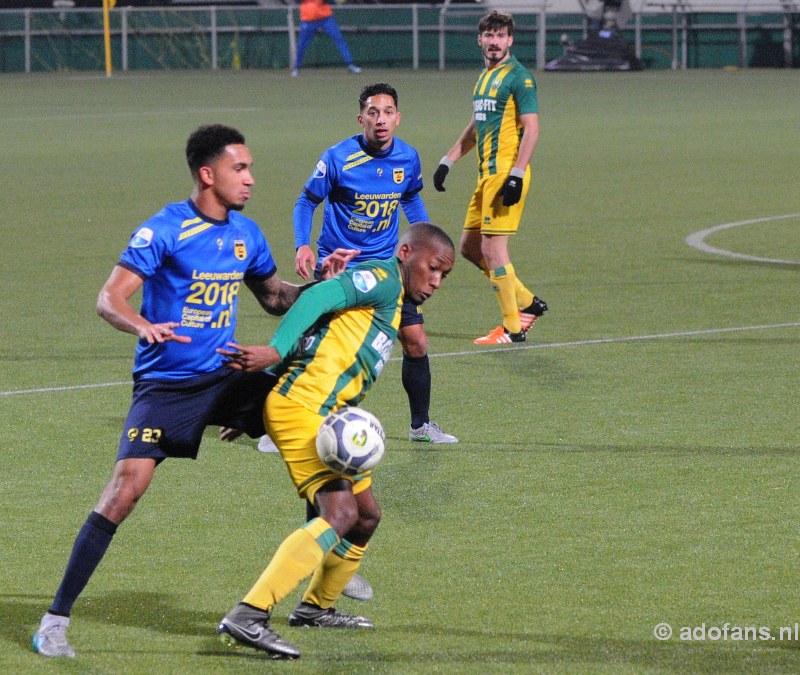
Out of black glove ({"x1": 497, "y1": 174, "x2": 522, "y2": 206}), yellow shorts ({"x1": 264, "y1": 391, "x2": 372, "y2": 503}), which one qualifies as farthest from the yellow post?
yellow shorts ({"x1": 264, "y1": 391, "x2": 372, "y2": 503})

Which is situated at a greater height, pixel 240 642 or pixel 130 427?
pixel 130 427

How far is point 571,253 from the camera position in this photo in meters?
15.2

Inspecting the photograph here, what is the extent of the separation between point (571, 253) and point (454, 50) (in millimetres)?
28597

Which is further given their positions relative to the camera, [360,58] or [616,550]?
[360,58]

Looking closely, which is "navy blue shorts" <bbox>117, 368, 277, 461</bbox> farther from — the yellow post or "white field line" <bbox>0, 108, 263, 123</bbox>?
the yellow post

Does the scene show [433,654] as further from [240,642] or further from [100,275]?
[100,275]

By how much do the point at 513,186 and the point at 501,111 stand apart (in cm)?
62

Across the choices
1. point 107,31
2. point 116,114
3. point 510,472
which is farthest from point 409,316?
point 107,31

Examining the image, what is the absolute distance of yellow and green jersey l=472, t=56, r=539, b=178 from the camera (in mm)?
11125

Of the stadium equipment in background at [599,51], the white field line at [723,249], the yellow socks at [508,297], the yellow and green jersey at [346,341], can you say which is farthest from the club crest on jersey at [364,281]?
the stadium equipment in background at [599,51]

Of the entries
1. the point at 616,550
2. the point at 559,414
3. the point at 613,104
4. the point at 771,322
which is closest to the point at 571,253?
the point at 771,322

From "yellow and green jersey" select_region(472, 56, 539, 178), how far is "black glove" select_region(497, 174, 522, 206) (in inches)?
10.3

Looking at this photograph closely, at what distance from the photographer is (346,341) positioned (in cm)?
542
